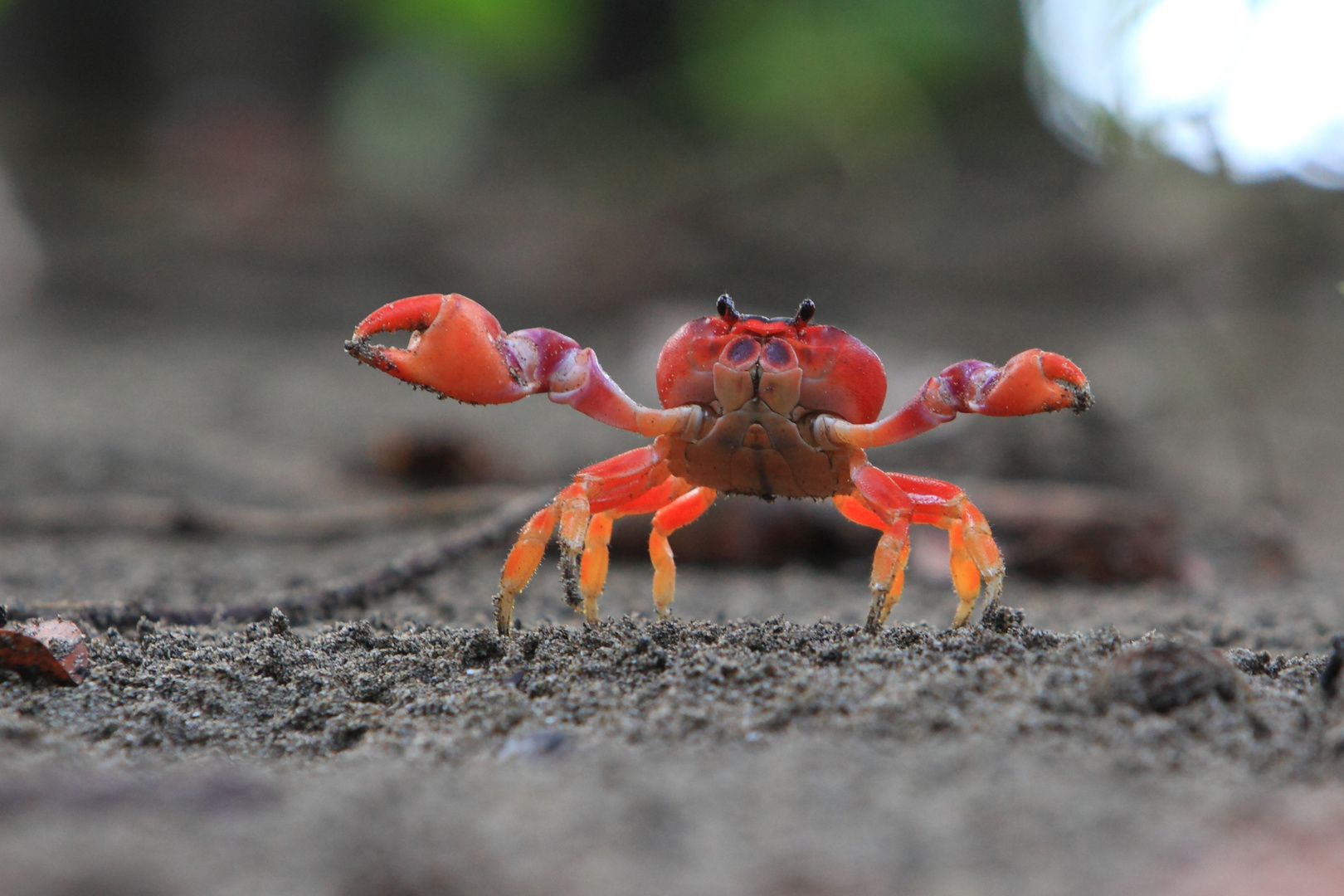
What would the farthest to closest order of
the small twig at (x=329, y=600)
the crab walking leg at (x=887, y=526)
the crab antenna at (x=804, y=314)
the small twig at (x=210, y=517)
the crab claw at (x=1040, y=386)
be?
1. the small twig at (x=210, y=517)
2. the small twig at (x=329, y=600)
3. the crab antenna at (x=804, y=314)
4. the crab walking leg at (x=887, y=526)
5. the crab claw at (x=1040, y=386)

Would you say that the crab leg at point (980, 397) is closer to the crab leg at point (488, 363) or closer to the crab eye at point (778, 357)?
the crab eye at point (778, 357)

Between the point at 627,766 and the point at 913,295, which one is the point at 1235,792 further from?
the point at 913,295

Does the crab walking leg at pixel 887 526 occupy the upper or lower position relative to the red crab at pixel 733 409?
lower

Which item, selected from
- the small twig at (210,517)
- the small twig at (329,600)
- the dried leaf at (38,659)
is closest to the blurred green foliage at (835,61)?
the small twig at (210,517)

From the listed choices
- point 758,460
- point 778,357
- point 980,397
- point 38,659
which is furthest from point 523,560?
point 980,397

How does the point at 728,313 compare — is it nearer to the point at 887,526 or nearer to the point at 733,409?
the point at 733,409

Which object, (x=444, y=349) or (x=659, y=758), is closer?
(x=659, y=758)
